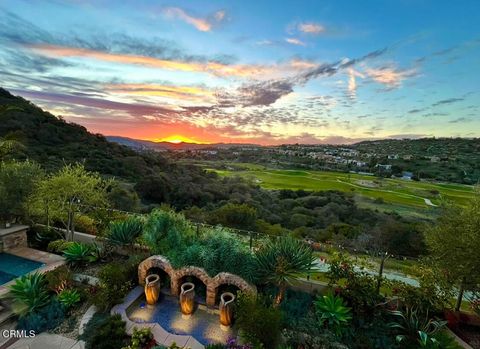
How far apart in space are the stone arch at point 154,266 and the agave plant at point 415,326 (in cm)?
608

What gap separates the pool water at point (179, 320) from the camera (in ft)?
21.3

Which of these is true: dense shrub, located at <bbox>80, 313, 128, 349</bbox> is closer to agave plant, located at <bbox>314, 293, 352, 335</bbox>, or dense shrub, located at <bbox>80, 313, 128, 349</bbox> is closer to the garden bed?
the garden bed

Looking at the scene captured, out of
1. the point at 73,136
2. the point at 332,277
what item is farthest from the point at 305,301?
the point at 73,136

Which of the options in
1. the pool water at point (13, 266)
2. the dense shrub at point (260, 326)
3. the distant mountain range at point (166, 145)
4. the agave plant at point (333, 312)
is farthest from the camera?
the distant mountain range at point (166, 145)

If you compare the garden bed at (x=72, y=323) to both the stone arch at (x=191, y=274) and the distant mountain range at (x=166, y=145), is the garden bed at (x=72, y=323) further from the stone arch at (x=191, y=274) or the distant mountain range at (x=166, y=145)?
the distant mountain range at (x=166, y=145)

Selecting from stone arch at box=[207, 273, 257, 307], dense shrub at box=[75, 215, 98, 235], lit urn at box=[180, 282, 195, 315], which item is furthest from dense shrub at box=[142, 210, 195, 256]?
dense shrub at box=[75, 215, 98, 235]

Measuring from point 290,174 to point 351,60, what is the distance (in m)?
40.2

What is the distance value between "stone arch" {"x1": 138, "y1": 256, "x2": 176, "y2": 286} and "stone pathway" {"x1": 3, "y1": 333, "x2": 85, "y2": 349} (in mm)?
Result: 2302

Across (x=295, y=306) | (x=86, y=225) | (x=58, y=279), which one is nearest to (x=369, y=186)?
(x=295, y=306)

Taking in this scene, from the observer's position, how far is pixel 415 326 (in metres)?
6.32

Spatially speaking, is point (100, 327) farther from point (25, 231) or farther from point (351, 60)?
point (351, 60)

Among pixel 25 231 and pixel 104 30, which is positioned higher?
pixel 104 30

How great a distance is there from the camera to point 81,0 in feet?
37.8

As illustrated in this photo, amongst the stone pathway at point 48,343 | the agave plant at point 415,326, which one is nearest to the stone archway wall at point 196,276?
the stone pathway at point 48,343
